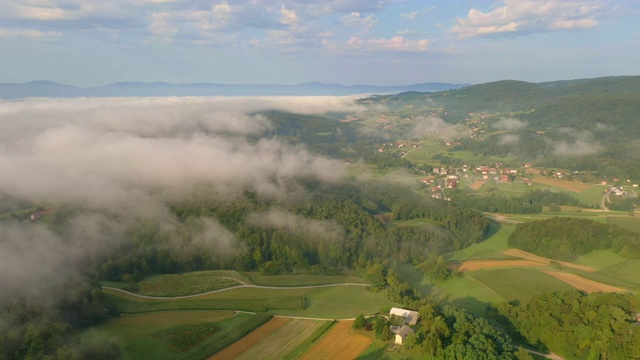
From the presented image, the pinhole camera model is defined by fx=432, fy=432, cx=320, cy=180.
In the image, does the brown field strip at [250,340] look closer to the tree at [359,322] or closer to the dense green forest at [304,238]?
the tree at [359,322]

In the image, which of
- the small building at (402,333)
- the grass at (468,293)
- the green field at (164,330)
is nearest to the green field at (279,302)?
the green field at (164,330)

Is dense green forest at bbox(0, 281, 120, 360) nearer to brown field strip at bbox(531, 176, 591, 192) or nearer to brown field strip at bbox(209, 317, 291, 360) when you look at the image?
brown field strip at bbox(209, 317, 291, 360)

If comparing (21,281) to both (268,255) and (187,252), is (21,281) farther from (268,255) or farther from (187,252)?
(268,255)

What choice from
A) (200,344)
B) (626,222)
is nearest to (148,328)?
(200,344)

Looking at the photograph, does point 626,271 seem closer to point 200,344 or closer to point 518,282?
point 518,282

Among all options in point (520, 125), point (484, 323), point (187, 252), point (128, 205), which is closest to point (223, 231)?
point (187, 252)

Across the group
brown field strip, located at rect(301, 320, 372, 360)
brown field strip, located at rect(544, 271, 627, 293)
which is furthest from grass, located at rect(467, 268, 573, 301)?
brown field strip, located at rect(301, 320, 372, 360)
